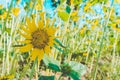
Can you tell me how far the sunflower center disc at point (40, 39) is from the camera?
2.22ft

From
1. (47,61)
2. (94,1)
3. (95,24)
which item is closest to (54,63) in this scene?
(47,61)

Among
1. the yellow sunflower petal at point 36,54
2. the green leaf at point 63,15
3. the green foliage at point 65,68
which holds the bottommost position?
the green foliage at point 65,68

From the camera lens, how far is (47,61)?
29.7 inches

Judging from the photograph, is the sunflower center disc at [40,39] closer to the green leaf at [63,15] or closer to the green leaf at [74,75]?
the green leaf at [74,75]

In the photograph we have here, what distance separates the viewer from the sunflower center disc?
0.68m

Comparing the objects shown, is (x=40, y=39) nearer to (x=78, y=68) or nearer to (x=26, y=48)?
(x=26, y=48)

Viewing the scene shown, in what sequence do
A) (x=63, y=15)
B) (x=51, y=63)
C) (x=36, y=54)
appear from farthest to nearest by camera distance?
1. (x=63, y=15)
2. (x=51, y=63)
3. (x=36, y=54)

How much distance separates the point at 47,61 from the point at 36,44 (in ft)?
0.29

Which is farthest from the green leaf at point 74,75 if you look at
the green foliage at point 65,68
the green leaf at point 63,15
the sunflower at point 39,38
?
the green leaf at point 63,15

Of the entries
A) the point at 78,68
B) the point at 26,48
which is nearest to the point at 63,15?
the point at 78,68

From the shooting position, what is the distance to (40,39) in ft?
→ 2.31

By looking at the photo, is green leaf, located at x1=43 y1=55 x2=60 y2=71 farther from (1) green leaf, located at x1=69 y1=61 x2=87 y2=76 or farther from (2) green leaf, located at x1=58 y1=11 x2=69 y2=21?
(2) green leaf, located at x1=58 y1=11 x2=69 y2=21

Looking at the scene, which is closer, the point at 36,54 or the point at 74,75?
the point at 36,54

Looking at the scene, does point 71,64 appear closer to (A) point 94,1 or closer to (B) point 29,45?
(B) point 29,45
